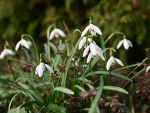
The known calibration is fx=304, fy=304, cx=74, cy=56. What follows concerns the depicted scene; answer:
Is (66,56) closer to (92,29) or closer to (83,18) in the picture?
(92,29)

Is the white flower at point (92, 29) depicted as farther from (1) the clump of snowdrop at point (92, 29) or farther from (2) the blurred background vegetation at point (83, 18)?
(2) the blurred background vegetation at point (83, 18)

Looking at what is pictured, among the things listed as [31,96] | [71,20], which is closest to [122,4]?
[71,20]

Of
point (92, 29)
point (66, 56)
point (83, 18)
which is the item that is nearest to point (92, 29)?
point (92, 29)

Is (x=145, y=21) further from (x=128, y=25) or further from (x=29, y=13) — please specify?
(x=29, y=13)

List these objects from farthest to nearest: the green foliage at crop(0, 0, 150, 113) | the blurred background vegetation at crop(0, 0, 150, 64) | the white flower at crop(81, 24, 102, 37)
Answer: the blurred background vegetation at crop(0, 0, 150, 64)
the green foliage at crop(0, 0, 150, 113)
the white flower at crop(81, 24, 102, 37)

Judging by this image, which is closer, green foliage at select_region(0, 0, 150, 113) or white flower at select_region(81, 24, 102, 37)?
white flower at select_region(81, 24, 102, 37)

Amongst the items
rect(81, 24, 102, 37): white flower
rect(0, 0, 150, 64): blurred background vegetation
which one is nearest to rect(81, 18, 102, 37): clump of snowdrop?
rect(81, 24, 102, 37): white flower

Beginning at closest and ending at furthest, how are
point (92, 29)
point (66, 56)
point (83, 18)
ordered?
point (92, 29) → point (66, 56) → point (83, 18)

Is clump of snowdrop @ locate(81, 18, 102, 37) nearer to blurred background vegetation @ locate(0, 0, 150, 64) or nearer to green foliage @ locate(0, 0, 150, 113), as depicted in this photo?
green foliage @ locate(0, 0, 150, 113)
